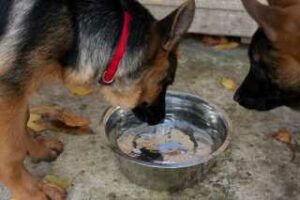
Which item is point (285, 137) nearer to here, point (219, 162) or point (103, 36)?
point (219, 162)

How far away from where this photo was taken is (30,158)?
3.76 m

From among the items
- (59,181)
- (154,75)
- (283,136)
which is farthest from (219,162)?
(59,181)

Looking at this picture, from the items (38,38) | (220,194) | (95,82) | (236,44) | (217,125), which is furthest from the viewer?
(236,44)

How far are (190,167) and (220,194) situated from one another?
0.31 m

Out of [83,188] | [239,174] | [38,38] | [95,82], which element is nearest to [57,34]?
[38,38]

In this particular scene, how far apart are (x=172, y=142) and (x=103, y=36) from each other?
975mm

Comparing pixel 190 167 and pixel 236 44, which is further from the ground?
pixel 190 167

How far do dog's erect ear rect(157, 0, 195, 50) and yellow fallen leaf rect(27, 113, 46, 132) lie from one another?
4.14ft

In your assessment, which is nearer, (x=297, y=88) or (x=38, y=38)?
(x=38, y=38)

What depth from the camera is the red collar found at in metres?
3.19

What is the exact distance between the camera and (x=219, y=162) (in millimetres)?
3842

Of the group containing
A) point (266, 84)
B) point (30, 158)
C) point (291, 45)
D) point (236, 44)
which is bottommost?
point (236, 44)

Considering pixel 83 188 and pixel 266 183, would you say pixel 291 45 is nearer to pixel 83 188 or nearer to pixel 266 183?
pixel 266 183

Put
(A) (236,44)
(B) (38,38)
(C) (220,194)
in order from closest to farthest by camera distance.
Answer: (B) (38,38)
(C) (220,194)
(A) (236,44)
